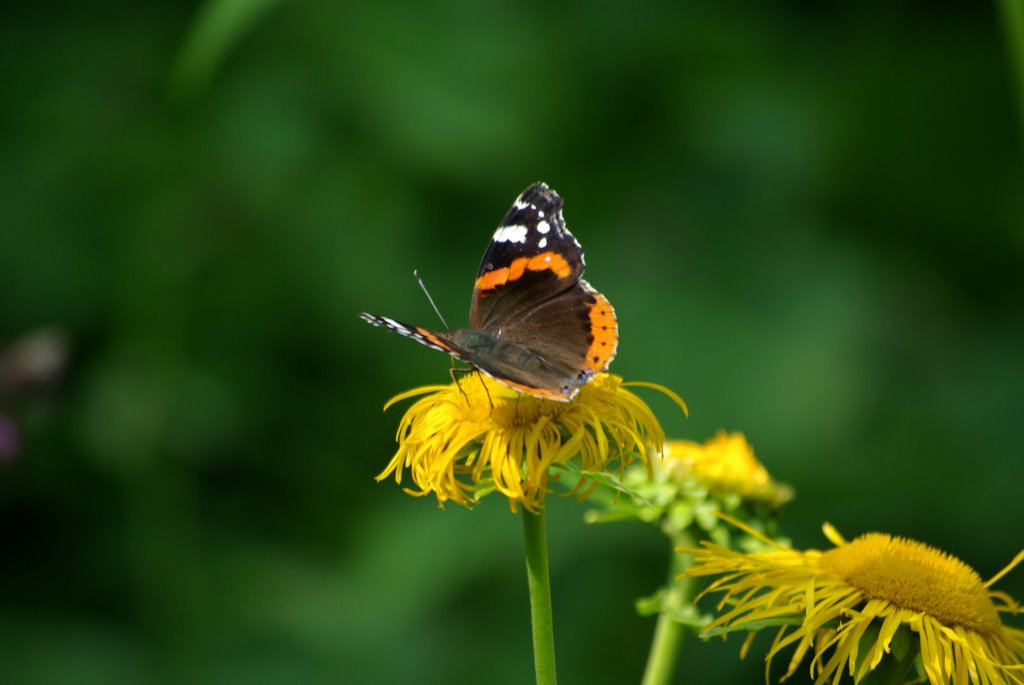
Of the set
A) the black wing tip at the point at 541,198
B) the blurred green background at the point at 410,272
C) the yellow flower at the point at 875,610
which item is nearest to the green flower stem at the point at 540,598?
the yellow flower at the point at 875,610

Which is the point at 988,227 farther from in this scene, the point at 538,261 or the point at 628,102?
the point at 538,261

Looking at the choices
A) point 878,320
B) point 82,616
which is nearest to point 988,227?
point 878,320

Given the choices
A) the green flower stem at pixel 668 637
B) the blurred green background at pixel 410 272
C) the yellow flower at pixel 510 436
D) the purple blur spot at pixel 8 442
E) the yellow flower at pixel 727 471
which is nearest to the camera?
the yellow flower at pixel 510 436

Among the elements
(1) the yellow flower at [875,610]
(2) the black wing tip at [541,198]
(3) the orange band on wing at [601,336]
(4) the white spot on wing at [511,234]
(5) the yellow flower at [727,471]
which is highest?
(2) the black wing tip at [541,198]

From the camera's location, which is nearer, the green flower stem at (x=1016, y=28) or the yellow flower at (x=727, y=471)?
the yellow flower at (x=727, y=471)

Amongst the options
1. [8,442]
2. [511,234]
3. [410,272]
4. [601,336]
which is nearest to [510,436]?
[601,336]

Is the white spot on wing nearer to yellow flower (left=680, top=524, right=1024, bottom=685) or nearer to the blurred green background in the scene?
yellow flower (left=680, top=524, right=1024, bottom=685)

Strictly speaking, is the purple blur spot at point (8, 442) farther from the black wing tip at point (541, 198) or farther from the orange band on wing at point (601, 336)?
the orange band on wing at point (601, 336)

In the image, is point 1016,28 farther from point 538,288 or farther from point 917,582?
point 917,582
